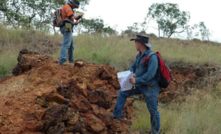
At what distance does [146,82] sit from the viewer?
144 inches

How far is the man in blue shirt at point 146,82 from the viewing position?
3.61m

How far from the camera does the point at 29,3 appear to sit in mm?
15805

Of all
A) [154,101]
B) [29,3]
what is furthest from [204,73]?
[29,3]

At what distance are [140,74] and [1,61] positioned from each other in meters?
4.34

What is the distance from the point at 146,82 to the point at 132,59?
502cm

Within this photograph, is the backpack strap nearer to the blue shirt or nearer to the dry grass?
the blue shirt


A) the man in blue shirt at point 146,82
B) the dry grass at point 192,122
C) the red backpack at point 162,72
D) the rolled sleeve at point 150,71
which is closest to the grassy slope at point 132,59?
the dry grass at point 192,122

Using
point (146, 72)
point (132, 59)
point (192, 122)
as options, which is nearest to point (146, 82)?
point (146, 72)

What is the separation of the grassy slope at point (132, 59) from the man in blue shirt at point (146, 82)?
16.0 inches

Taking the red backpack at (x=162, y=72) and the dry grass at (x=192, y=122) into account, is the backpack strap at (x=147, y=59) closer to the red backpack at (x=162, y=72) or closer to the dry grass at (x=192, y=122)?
the red backpack at (x=162, y=72)

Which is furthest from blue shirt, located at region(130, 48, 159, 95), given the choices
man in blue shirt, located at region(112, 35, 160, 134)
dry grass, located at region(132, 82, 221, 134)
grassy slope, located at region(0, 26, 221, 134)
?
grassy slope, located at region(0, 26, 221, 134)

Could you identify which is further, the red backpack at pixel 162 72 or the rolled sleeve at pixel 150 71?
the red backpack at pixel 162 72

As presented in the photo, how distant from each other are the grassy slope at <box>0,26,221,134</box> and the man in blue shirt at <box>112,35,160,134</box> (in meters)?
0.41

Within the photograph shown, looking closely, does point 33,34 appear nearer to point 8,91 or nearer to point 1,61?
point 1,61
